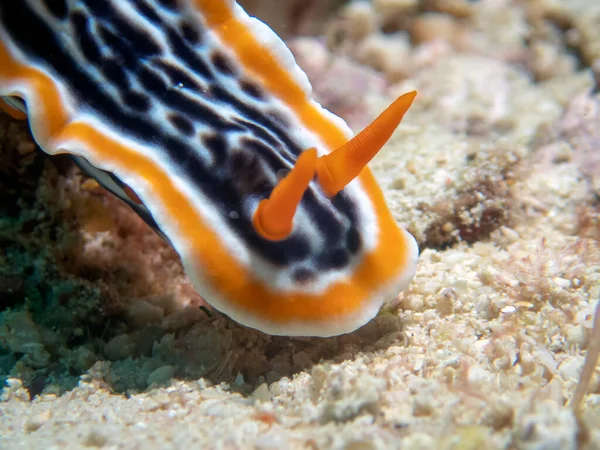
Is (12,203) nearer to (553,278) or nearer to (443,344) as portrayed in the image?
(443,344)

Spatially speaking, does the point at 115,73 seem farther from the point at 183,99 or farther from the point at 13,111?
the point at 13,111

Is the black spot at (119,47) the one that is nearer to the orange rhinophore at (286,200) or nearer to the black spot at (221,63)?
the black spot at (221,63)

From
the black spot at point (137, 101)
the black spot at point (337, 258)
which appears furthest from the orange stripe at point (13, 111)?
the black spot at point (337, 258)

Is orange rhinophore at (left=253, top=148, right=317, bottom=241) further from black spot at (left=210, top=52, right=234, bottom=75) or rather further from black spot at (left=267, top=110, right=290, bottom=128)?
black spot at (left=210, top=52, right=234, bottom=75)

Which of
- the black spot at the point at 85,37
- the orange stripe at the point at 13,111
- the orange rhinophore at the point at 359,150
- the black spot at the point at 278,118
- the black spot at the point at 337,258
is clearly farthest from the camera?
the orange stripe at the point at 13,111

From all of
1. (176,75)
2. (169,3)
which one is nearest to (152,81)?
(176,75)

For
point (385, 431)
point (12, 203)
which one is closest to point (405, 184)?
point (385, 431)

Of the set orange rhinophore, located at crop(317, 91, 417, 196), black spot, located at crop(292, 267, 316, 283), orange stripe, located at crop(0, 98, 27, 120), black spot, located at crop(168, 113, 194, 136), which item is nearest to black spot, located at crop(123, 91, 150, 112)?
black spot, located at crop(168, 113, 194, 136)
